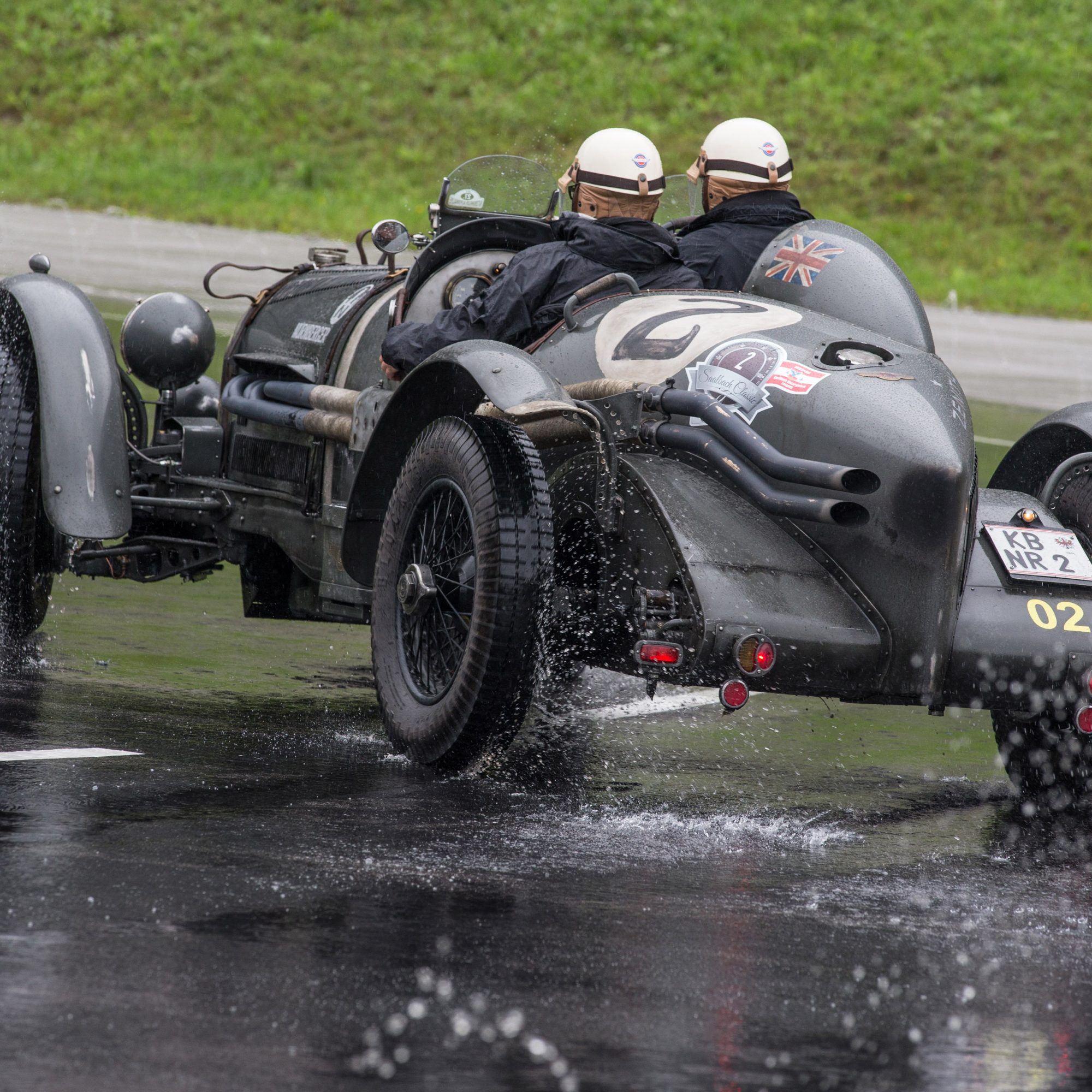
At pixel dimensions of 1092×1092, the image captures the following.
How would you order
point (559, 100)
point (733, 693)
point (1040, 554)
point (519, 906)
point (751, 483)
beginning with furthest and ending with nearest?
1. point (559, 100)
2. point (1040, 554)
3. point (751, 483)
4. point (733, 693)
5. point (519, 906)

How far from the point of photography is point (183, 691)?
681 cm

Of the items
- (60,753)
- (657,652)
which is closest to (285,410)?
(60,753)

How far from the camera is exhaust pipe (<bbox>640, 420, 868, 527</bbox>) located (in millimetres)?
5180

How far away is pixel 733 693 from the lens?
5.04m

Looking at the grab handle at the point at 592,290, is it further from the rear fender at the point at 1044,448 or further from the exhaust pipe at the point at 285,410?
the rear fender at the point at 1044,448

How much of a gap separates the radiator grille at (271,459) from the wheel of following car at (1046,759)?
252 cm

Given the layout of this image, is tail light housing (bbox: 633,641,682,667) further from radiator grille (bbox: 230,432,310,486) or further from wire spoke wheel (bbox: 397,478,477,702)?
radiator grille (bbox: 230,432,310,486)

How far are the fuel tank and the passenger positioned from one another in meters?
0.88

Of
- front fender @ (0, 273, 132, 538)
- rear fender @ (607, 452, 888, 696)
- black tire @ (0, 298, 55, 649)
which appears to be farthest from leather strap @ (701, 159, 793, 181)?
black tire @ (0, 298, 55, 649)

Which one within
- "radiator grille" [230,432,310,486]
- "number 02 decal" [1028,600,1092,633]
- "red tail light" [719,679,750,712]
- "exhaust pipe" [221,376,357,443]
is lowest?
"red tail light" [719,679,750,712]

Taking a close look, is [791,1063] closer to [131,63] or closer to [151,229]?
[151,229]

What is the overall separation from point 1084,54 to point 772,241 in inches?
976

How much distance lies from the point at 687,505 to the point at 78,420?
8.08ft

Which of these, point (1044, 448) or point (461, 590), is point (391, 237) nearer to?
point (461, 590)
